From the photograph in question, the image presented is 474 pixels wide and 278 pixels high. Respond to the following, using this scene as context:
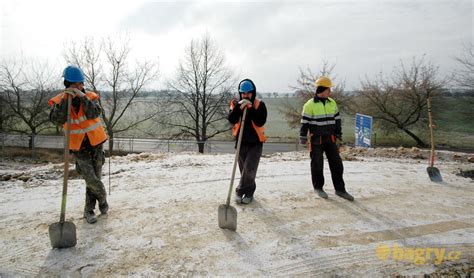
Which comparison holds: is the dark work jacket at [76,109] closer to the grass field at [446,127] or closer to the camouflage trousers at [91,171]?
the camouflage trousers at [91,171]

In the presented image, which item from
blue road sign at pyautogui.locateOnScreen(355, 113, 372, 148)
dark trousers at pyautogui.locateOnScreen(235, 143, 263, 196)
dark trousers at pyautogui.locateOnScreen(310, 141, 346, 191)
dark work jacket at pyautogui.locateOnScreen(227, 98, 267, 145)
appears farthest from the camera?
blue road sign at pyautogui.locateOnScreen(355, 113, 372, 148)

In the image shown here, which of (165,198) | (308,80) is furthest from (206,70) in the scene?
(165,198)

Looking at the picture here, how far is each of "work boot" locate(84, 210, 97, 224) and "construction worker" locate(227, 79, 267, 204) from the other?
202 cm

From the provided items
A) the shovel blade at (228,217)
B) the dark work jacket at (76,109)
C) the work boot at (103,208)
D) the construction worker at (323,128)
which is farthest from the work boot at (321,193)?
the dark work jacket at (76,109)

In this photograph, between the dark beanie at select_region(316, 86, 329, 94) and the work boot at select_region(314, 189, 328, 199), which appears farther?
the work boot at select_region(314, 189, 328, 199)

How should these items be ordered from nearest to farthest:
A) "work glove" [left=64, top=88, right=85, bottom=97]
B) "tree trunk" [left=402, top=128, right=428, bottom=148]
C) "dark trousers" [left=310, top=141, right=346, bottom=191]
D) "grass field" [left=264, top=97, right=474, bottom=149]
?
"work glove" [left=64, top=88, right=85, bottom=97] → "dark trousers" [left=310, top=141, right=346, bottom=191] → "grass field" [left=264, top=97, right=474, bottom=149] → "tree trunk" [left=402, top=128, right=428, bottom=148]

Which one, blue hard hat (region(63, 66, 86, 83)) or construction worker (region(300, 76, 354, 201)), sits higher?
blue hard hat (region(63, 66, 86, 83))

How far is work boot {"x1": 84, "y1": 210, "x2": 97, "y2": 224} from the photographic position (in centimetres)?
380

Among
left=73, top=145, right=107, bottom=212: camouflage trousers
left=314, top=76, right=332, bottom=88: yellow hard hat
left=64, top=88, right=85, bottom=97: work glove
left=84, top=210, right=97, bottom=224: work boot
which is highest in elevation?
left=314, top=76, right=332, bottom=88: yellow hard hat

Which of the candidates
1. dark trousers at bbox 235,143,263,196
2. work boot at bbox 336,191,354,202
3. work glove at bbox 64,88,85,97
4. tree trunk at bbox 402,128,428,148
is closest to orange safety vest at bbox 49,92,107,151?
work glove at bbox 64,88,85,97

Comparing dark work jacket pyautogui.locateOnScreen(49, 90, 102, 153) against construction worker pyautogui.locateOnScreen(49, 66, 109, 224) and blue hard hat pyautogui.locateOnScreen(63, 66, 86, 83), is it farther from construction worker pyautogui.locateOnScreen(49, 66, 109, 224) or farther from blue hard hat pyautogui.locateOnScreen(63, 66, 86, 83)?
blue hard hat pyautogui.locateOnScreen(63, 66, 86, 83)

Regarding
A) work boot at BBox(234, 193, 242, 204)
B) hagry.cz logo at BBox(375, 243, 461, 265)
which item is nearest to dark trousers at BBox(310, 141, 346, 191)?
work boot at BBox(234, 193, 242, 204)

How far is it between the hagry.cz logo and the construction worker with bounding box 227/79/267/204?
198 cm

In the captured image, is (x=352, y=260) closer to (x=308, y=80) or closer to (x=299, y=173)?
(x=299, y=173)
